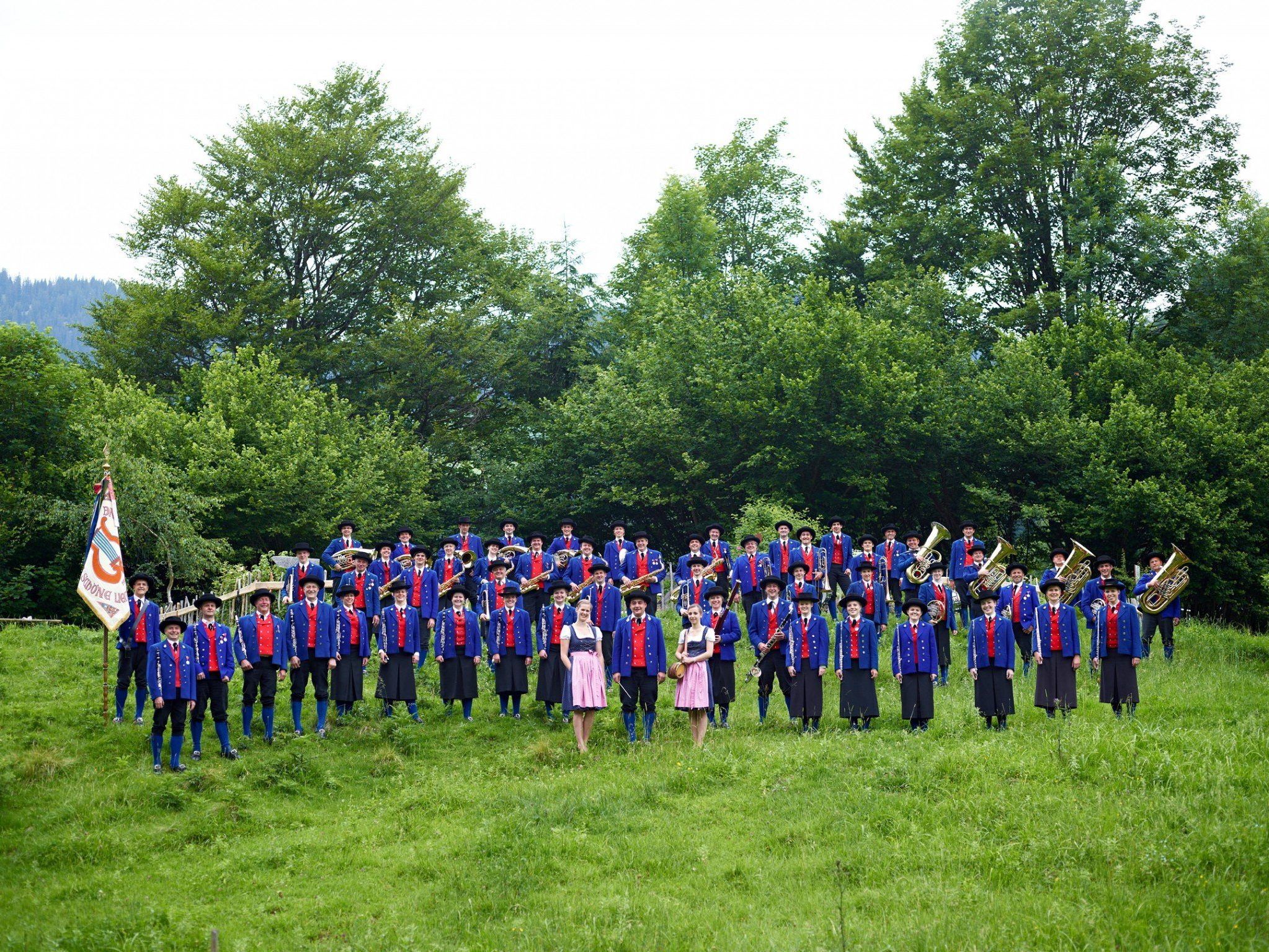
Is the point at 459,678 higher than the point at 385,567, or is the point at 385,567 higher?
the point at 385,567

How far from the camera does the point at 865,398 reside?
104 feet

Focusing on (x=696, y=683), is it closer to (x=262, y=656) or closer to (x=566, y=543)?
(x=262, y=656)

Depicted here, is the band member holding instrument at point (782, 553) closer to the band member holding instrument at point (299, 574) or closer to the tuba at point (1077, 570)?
the tuba at point (1077, 570)

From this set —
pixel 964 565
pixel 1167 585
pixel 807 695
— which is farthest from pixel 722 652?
pixel 1167 585

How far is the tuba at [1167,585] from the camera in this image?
19656 millimetres

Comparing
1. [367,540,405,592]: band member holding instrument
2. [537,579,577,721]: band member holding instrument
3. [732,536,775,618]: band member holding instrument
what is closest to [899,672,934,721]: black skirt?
[537,579,577,721]: band member holding instrument

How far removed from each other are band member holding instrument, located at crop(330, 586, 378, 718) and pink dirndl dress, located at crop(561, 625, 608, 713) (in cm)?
346

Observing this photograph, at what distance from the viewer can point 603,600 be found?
19.1 metres

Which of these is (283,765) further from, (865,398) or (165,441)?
(865,398)

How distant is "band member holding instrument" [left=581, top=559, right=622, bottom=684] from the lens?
62.0ft

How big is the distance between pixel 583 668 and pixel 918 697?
466cm

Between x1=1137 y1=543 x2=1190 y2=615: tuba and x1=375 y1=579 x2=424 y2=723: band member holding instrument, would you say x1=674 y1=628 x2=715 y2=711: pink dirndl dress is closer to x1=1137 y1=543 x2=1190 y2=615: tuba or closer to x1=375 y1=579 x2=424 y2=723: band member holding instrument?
x1=375 y1=579 x2=424 y2=723: band member holding instrument

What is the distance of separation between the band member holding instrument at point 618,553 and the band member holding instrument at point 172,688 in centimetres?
845

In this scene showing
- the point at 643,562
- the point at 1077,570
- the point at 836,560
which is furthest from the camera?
the point at 836,560
